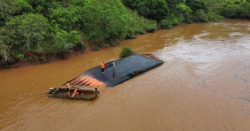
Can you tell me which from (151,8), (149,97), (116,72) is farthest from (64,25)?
(151,8)

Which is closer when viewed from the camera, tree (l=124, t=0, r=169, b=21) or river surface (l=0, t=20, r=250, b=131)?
river surface (l=0, t=20, r=250, b=131)

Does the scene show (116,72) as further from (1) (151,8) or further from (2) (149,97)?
(1) (151,8)

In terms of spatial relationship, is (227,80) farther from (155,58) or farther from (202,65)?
(155,58)

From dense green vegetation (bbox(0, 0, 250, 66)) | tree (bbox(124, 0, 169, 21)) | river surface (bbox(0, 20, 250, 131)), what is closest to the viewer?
river surface (bbox(0, 20, 250, 131))

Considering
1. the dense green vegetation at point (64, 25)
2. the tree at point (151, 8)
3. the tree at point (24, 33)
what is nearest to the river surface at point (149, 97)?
the dense green vegetation at point (64, 25)

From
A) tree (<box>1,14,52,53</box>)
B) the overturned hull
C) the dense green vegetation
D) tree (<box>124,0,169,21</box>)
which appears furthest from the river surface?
tree (<box>124,0,169,21</box>)

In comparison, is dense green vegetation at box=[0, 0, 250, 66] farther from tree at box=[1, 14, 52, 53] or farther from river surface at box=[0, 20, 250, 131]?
river surface at box=[0, 20, 250, 131]
